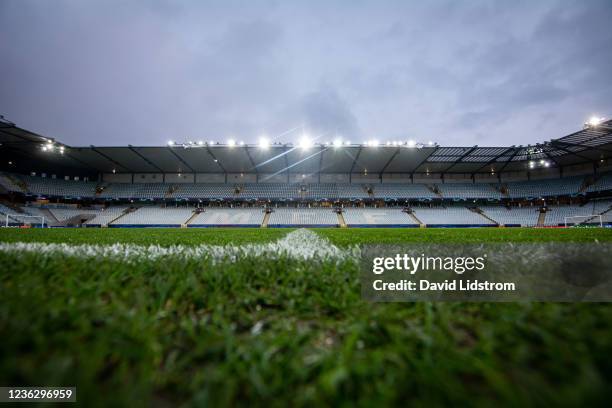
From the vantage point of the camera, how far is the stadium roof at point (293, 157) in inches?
1072

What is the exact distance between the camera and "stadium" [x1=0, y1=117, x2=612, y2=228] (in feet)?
94.6

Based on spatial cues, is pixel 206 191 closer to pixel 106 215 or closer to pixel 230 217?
pixel 230 217

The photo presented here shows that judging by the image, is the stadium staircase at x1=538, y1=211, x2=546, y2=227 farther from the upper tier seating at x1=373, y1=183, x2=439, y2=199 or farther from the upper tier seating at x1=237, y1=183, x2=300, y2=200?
the upper tier seating at x1=237, y1=183, x2=300, y2=200

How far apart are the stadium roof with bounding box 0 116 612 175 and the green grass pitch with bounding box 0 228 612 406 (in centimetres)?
2790

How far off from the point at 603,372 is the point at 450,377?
0.42m

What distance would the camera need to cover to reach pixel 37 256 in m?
2.44

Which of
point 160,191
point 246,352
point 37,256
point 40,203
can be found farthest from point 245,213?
point 246,352

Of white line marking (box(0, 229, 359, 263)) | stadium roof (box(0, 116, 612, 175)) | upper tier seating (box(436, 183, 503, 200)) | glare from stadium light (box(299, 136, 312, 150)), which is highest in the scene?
glare from stadium light (box(299, 136, 312, 150))

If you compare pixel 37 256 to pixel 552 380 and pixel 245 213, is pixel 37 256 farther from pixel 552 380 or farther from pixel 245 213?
pixel 245 213

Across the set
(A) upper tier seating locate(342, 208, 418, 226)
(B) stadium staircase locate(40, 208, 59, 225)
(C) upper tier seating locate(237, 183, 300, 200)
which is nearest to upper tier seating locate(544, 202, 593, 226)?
(A) upper tier seating locate(342, 208, 418, 226)

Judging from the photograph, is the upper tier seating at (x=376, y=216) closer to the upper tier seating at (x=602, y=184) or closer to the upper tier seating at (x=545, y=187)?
the upper tier seating at (x=545, y=187)

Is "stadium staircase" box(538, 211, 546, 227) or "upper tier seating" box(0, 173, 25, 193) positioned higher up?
"upper tier seating" box(0, 173, 25, 193)

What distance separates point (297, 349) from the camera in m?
0.88

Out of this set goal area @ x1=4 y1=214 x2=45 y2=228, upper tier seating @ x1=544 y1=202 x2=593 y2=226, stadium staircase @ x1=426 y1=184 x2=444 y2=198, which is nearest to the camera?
goal area @ x1=4 y1=214 x2=45 y2=228
